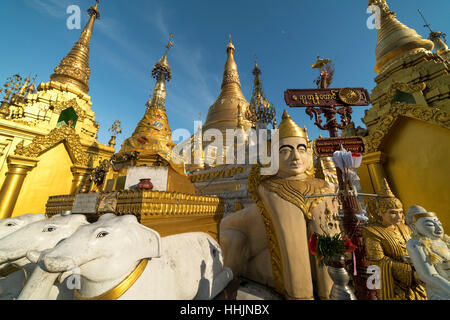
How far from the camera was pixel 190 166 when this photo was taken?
15.3 metres

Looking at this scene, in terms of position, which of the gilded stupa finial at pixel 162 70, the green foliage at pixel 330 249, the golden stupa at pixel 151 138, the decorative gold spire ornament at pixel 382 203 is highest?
the gilded stupa finial at pixel 162 70

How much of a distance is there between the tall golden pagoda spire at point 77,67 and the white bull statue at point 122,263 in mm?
14835

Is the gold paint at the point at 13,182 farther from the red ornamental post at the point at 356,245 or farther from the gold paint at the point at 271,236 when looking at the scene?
the red ornamental post at the point at 356,245

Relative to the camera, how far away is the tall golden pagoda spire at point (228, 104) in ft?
61.7

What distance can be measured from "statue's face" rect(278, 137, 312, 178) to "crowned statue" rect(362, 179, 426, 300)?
1.18m

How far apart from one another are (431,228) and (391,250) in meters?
0.62

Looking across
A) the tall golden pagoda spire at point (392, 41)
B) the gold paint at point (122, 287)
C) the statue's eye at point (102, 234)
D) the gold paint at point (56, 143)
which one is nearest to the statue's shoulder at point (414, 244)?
the gold paint at point (122, 287)

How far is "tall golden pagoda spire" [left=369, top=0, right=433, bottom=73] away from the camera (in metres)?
7.39

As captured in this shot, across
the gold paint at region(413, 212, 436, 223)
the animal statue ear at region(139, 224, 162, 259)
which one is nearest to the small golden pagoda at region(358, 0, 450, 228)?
the gold paint at region(413, 212, 436, 223)

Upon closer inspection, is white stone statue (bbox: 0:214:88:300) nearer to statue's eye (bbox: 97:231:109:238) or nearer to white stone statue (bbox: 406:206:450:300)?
statue's eye (bbox: 97:231:109:238)
